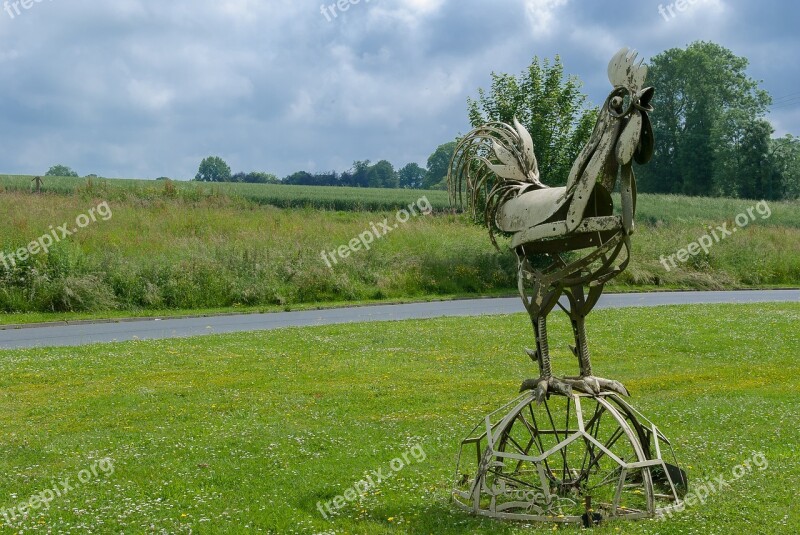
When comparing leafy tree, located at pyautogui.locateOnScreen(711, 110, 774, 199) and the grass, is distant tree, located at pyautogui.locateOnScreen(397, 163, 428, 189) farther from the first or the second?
the grass

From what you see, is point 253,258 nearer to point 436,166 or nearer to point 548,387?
point 548,387

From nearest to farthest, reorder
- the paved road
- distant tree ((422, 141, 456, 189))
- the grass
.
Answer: the grass < the paved road < distant tree ((422, 141, 456, 189))

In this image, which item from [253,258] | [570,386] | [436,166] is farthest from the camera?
[436,166]

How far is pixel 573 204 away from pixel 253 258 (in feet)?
73.1

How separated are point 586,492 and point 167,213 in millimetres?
30230

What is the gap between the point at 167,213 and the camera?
116 ft

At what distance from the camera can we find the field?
25.1m

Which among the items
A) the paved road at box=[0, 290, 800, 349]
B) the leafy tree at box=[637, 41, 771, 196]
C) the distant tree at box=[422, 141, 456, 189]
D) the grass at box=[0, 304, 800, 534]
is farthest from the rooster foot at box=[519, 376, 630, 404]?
the distant tree at box=[422, 141, 456, 189]

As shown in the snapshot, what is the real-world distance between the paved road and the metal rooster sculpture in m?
13.6

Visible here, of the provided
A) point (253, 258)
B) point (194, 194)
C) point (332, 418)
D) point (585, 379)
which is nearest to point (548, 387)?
point (585, 379)

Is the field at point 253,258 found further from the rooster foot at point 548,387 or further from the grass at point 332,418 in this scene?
the rooster foot at point 548,387

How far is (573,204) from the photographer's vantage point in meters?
6.92

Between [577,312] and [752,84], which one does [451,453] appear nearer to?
[577,312]

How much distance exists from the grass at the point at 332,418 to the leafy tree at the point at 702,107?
55123mm
